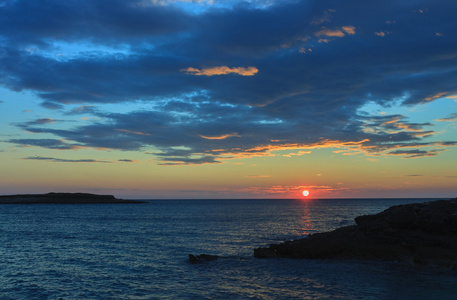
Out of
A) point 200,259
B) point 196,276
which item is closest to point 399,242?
point 200,259

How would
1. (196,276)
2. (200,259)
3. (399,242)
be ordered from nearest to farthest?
→ (196,276)
(200,259)
(399,242)

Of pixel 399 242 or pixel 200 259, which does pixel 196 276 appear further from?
pixel 399 242

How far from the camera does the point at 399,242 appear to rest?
1679 inches

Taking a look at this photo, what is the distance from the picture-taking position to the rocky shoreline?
38219 mm

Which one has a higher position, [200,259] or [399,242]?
[399,242]

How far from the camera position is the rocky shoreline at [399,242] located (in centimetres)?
3822

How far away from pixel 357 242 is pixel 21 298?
127 ft

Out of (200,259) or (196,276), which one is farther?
(200,259)

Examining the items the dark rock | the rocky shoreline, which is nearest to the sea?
the dark rock

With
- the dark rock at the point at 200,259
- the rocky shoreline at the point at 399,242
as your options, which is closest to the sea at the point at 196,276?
the dark rock at the point at 200,259

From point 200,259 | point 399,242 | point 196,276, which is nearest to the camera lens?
point 196,276

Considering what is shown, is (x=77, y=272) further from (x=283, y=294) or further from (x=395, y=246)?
(x=395, y=246)

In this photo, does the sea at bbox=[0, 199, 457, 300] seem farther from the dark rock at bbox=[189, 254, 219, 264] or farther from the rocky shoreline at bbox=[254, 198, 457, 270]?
the rocky shoreline at bbox=[254, 198, 457, 270]

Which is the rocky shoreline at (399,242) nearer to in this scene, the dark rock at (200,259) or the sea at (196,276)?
the sea at (196,276)
